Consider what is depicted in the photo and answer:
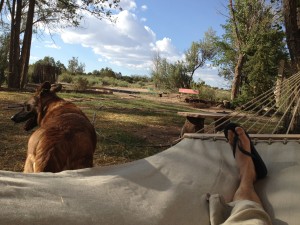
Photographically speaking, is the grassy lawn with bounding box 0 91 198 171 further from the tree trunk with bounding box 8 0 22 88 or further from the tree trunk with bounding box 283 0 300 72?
the tree trunk with bounding box 8 0 22 88

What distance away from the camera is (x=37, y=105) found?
294cm

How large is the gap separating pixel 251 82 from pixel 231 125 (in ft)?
49.3

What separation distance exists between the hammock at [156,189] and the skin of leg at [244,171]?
4cm

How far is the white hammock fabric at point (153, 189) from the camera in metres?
1.15

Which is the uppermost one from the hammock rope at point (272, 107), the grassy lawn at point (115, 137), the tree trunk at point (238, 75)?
the tree trunk at point (238, 75)

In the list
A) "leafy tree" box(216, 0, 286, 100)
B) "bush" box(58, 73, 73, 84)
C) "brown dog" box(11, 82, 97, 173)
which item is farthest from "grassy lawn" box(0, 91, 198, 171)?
"bush" box(58, 73, 73, 84)

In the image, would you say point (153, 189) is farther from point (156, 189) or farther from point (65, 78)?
point (65, 78)

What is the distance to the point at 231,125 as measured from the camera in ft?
6.69

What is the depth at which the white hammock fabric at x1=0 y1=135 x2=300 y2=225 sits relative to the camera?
1153 mm

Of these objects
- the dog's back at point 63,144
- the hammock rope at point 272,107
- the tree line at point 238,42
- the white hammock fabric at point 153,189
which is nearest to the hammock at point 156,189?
the white hammock fabric at point 153,189

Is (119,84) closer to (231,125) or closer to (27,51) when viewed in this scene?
(27,51)

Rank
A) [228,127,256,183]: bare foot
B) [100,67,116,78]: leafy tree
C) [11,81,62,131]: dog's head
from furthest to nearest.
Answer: [100,67,116,78]: leafy tree < [11,81,62,131]: dog's head < [228,127,256,183]: bare foot

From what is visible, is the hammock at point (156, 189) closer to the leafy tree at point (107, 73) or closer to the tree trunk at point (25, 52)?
the tree trunk at point (25, 52)

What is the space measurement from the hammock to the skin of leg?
4 cm
